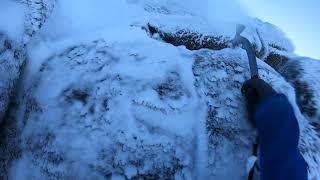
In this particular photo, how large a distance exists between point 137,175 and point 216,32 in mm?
1665

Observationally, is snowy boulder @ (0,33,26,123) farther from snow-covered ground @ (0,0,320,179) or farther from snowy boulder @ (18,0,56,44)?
snowy boulder @ (18,0,56,44)

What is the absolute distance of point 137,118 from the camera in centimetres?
222

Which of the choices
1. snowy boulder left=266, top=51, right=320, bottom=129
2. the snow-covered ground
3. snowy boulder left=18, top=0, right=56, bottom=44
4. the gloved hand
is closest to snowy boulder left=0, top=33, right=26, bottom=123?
the snow-covered ground

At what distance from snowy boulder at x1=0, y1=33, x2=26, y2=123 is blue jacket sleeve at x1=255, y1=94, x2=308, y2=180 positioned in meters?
1.42

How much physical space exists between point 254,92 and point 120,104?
0.75 meters

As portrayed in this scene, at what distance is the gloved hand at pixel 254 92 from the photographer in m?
2.16

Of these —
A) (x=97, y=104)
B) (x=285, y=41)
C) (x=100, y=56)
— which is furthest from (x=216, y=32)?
(x=285, y=41)

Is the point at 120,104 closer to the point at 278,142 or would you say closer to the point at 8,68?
the point at 8,68

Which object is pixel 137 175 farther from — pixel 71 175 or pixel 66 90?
pixel 66 90

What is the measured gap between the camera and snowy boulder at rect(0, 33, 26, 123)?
2.36 metres

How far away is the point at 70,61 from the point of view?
99.9 inches

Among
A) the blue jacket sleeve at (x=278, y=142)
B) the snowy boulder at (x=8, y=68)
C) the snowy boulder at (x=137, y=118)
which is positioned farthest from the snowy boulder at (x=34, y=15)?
the blue jacket sleeve at (x=278, y=142)

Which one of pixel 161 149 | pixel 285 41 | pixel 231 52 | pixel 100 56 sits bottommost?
pixel 285 41

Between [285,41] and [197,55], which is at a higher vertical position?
[197,55]
